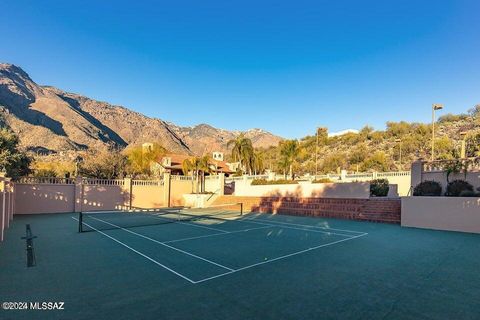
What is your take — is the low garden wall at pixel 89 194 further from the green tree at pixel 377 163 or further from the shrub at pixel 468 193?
the green tree at pixel 377 163

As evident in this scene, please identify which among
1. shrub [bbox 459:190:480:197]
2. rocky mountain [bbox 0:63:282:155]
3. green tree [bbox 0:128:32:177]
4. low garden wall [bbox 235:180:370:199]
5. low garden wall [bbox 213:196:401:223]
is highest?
rocky mountain [bbox 0:63:282:155]

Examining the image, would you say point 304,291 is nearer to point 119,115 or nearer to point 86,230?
point 86,230

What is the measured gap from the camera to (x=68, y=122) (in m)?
84.9

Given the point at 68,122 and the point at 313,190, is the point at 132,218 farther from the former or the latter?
the point at 68,122

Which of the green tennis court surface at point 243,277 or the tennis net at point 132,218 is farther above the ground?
the green tennis court surface at point 243,277

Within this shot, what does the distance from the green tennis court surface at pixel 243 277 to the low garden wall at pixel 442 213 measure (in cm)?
228

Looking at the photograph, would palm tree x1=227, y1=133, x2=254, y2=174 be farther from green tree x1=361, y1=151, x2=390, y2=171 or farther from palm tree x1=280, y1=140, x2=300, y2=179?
green tree x1=361, y1=151, x2=390, y2=171

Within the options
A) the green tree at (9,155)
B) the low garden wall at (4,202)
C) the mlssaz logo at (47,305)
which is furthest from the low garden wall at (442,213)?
the green tree at (9,155)

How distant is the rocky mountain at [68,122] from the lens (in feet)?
222

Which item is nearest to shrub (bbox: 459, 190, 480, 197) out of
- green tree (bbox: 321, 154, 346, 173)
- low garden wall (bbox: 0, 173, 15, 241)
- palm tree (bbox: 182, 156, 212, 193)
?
Result: low garden wall (bbox: 0, 173, 15, 241)

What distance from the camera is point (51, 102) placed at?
93625mm

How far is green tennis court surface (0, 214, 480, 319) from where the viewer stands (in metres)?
4.45

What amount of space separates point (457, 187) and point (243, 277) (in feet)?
42.4

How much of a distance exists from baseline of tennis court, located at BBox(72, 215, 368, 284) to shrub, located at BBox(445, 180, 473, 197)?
17.8ft
